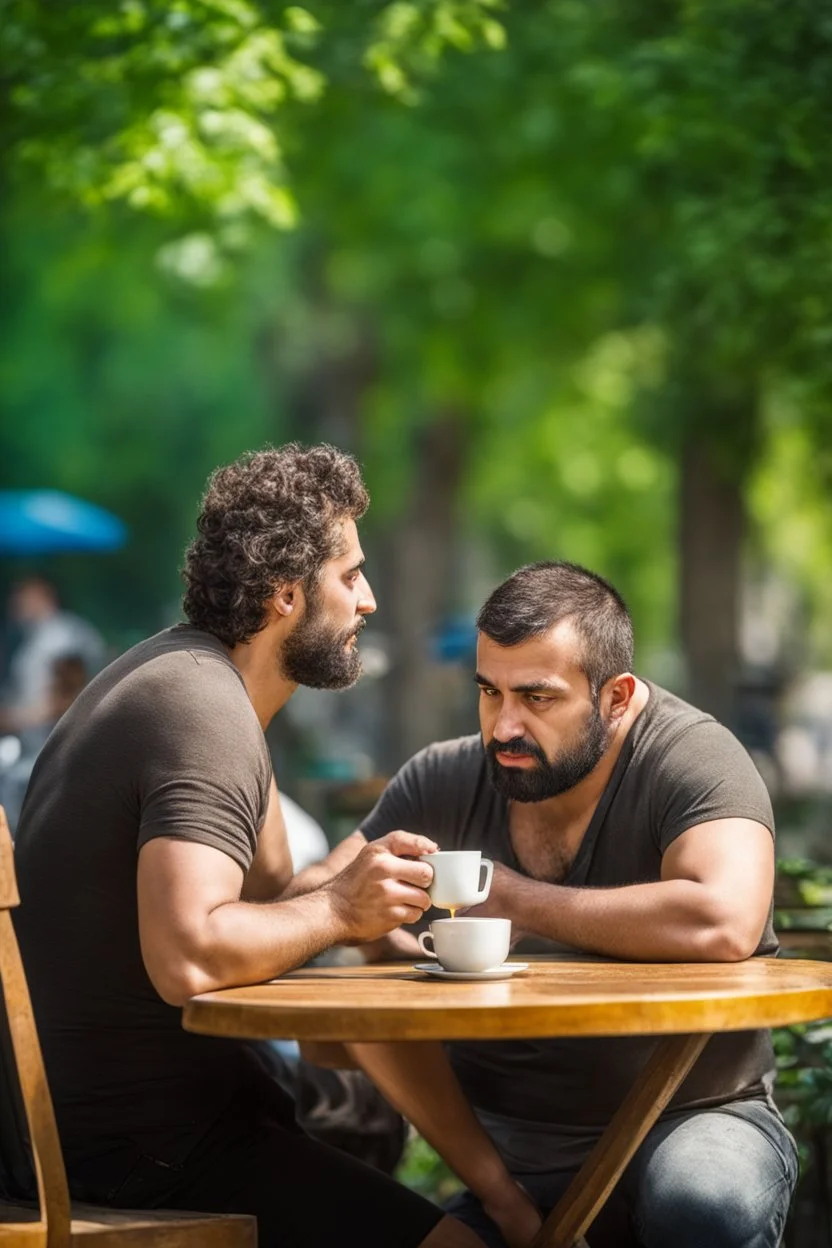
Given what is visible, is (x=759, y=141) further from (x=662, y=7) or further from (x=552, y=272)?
(x=552, y=272)

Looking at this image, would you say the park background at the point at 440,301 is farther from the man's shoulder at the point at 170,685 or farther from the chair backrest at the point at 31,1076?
the chair backrest at the point at 31,1076

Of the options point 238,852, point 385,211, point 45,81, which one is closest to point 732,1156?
point 238,852

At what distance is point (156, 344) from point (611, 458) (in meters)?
6.55

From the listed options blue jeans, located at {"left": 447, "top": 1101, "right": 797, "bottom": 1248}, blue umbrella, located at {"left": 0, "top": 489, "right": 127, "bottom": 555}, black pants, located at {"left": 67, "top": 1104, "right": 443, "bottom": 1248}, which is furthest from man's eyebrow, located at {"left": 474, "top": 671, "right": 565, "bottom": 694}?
blue umbrella, located at {"left": 0, "top": 489, "right": 127, "bottom": 555}

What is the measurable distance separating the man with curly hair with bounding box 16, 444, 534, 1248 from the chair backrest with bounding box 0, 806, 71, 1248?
0.74 feet

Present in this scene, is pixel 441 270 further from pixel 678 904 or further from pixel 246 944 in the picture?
pixel 246 944

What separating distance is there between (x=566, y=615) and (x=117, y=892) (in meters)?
1.05

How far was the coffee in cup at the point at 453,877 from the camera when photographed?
3049 mm

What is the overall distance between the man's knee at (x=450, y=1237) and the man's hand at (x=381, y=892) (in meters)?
0.55

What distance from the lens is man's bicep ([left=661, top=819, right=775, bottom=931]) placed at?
3205 mm

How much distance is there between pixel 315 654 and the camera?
3.52 m

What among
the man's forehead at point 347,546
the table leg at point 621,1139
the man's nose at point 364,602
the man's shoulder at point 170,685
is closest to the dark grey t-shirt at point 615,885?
the table leg at point 621,1139

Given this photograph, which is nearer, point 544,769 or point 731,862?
point 731,862

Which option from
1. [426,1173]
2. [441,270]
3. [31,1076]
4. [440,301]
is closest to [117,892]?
[31,1076]
